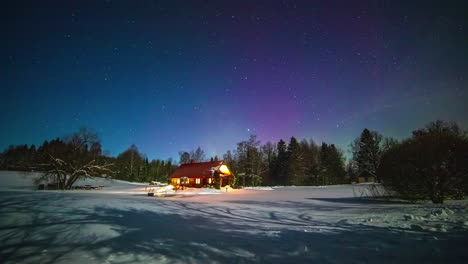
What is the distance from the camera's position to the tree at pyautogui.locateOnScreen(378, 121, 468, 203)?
14.0m

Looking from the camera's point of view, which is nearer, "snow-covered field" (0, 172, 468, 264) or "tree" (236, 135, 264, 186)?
"snow-covered field" (0, 172, 468, 264)

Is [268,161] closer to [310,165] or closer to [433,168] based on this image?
[310,165]

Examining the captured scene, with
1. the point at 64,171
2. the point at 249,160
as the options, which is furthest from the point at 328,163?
the point at 64,171

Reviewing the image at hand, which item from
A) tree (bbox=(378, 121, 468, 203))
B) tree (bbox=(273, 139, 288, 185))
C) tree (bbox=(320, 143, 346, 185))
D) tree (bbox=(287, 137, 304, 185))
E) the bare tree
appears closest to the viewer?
tree (bbox=(378, 121, 468, 203))

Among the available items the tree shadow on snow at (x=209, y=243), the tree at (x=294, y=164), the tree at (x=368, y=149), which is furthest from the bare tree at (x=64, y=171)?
the tree at (x=368, y=149)

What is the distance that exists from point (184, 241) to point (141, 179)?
67.2m

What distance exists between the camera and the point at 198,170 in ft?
170

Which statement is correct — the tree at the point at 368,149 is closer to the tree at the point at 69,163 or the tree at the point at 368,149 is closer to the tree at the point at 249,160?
the tree at the point at 249,160

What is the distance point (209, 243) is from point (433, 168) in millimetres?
14883

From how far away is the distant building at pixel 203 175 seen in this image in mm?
48144

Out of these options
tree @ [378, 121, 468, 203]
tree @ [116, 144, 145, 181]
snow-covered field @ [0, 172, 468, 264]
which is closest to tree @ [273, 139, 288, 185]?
tree @ [116, 144, 145, 181]

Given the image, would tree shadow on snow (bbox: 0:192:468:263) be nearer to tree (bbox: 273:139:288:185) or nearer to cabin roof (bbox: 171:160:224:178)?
cabin roof (bbox: 171:160:224:178)

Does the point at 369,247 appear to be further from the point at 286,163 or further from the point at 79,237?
the point at 286,163

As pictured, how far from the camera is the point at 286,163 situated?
68062 millimetres
